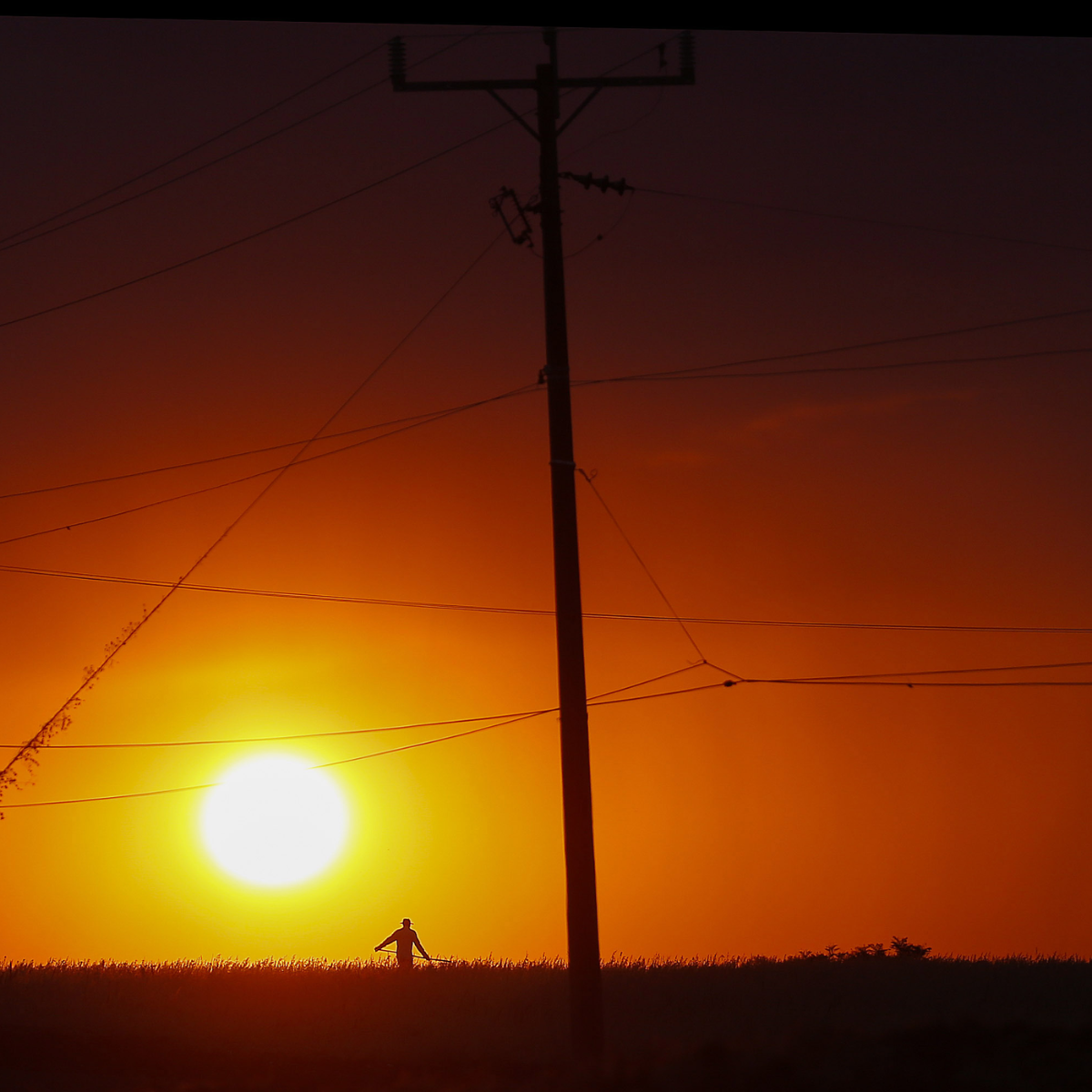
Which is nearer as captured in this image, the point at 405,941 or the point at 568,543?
the point at 568,543

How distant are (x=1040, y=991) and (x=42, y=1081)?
16467 millimetres

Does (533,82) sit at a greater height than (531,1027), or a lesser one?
greater

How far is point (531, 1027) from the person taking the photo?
55.9ft

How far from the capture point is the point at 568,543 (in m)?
14.3

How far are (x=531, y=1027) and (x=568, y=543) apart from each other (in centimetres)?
737

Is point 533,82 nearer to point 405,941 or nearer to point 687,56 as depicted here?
point 687,56

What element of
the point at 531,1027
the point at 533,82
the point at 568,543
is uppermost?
the point at 533,82

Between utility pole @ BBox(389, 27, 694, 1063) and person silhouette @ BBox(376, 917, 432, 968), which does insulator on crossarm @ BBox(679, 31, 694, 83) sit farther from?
person silhouette @ BBox(376, 917, 432, 968)

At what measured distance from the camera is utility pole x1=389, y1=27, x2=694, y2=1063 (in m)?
13.4

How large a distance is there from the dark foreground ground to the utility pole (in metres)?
1.02

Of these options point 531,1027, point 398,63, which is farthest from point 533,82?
point 531,1027

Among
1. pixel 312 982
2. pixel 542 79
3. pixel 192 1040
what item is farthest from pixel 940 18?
pixel 312 982

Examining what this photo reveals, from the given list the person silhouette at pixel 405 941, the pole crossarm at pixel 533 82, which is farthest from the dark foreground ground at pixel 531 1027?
the pole crossarm at pixel 533 82

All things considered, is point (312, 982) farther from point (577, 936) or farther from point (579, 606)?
point (579, 606)
